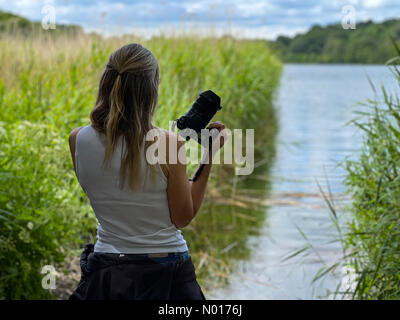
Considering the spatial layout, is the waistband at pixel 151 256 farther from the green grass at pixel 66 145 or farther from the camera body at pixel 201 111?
the green grass at pixel 66 145

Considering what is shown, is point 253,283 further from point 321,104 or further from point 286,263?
point 321,104

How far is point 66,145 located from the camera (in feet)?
17.5

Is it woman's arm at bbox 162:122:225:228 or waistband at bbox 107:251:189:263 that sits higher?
woman's arm at bbox 162:122:225:228

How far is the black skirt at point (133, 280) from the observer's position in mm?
2066

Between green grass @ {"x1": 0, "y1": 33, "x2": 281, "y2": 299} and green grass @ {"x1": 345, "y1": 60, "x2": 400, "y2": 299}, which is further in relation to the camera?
green grass @ {"x1": 0, "y1": 33, "x2": 281, "y2": 299}

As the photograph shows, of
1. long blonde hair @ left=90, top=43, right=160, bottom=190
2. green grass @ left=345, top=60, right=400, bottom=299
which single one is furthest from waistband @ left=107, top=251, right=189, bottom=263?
green grass @ left=345, top=60, right=400, bottom=299

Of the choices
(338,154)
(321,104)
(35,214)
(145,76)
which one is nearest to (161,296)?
(145,76)

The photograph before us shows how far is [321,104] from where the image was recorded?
24.9 metres

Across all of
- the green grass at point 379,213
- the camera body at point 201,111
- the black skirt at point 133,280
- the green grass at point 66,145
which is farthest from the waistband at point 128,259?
the green grass at point 379,213

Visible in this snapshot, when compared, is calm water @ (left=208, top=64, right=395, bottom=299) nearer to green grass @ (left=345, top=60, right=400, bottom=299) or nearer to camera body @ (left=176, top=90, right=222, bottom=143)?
green grass @ (left=345, top=60, right=400, bottom=299)

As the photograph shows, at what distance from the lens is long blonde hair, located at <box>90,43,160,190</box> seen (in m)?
2.04

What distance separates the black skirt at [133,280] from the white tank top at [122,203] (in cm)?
4

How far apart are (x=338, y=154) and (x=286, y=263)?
5.83 m

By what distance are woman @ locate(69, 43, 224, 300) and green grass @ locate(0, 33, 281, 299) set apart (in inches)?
69.7
